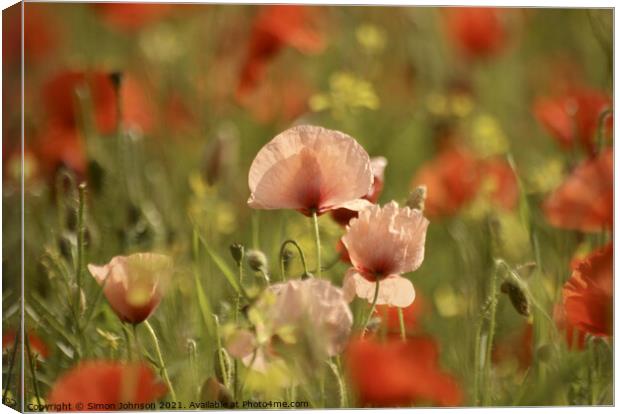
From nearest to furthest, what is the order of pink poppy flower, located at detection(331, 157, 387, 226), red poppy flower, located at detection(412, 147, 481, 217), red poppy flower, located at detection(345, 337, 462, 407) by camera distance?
red poppy flower, located at detection(345, 337, 462, 407)
pink poppy flower, located at detection(331, 157, 387, 226)
red poppy flower, located at detection(412, 147, 481, 217)

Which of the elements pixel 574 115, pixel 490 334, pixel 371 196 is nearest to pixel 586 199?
pixel 574 115

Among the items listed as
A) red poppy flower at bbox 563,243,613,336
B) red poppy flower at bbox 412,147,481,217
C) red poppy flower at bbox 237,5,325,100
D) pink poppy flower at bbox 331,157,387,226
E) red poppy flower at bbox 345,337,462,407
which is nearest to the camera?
red poppy flower at bbox 345,337,462,407

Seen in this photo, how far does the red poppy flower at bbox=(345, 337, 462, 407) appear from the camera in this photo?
5.85 feet

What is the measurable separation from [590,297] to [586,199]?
0.51 feet

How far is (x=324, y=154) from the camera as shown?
183cm

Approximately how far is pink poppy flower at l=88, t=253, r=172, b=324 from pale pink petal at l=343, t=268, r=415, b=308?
8.3 inches

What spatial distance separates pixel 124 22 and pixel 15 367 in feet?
1.60

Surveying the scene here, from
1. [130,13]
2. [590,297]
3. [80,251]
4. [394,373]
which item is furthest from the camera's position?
[130,13]

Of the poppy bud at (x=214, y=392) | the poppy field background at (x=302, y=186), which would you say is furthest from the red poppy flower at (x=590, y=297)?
the poppy bud at (x=214, y=392)

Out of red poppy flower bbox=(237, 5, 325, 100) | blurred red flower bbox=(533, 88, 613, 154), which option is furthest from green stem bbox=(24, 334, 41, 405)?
blurred red flower bbox=(533, 88, 613, 154)

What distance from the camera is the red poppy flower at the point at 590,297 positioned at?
2.00m

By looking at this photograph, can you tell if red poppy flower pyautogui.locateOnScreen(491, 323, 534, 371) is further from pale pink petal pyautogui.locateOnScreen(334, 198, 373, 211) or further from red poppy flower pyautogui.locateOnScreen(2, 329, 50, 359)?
red poppy flower pyautogui.locateOnScreen(2, 329, 50, 359)

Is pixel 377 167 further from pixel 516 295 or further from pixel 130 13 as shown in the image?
pixel 130 13

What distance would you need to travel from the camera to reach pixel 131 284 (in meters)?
1.88
